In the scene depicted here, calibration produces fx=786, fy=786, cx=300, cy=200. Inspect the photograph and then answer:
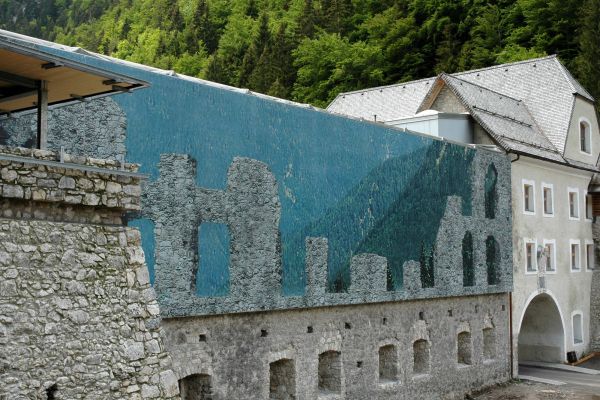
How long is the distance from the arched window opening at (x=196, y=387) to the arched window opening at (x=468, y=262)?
10935 mm

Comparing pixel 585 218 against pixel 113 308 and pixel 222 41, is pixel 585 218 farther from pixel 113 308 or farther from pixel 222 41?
pixel 222 41

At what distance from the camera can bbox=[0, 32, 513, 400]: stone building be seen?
1386 centimetres

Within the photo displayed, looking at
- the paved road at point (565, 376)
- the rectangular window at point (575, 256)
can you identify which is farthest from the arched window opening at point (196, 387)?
the rectangular window at point (575, 256)

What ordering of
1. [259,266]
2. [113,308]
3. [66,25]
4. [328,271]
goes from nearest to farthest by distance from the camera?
1. [113,308]
2. [259,266]
3. [328,271]
4. [66,25]

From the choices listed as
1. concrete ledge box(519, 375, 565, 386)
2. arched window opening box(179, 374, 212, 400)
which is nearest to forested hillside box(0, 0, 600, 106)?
concrete ledge box(519, 375, 565, 386)

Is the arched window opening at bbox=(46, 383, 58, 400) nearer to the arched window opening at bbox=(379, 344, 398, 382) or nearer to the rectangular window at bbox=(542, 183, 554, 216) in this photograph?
the arched window opening at bbox=(379, 344, 398, 382)

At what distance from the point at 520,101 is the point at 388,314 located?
45.9 feet

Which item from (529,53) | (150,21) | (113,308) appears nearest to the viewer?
(113,308)

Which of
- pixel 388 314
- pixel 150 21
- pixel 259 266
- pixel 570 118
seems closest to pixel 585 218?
pixel 570 118

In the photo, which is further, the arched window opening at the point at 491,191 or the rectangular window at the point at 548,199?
the rectangular window at the point at 548,199

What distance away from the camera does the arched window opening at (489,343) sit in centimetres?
2497

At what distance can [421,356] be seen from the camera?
2181cm

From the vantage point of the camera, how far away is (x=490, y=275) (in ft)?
81.5

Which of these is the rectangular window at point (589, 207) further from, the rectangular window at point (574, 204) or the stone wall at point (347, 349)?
the stone wall at point (347, 349)
